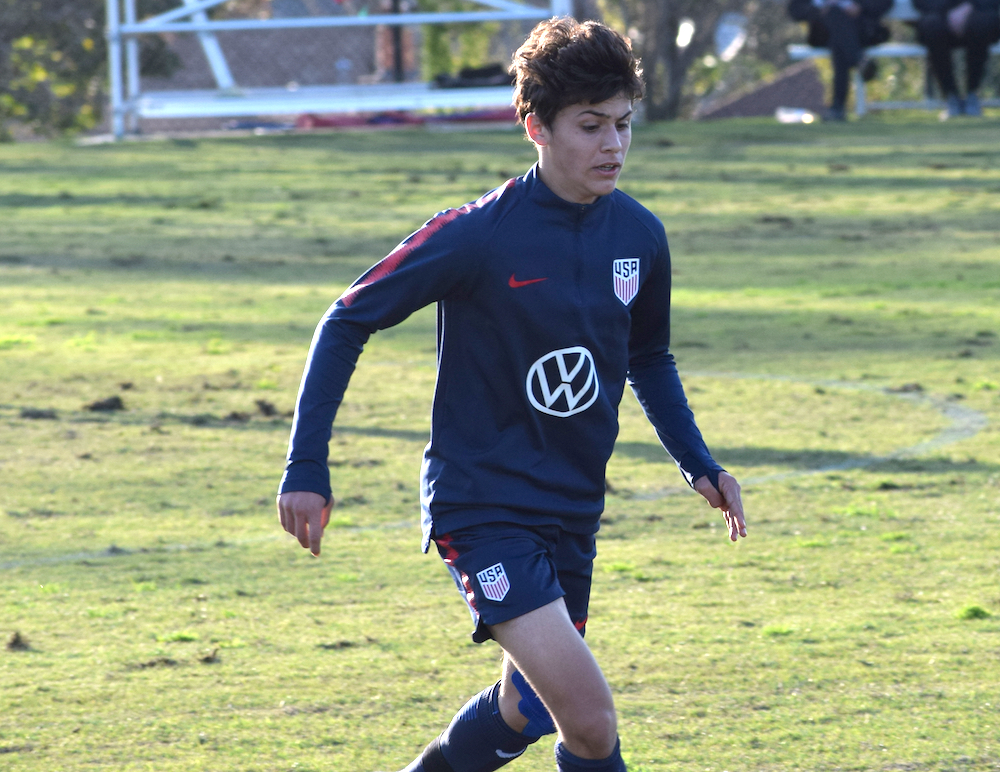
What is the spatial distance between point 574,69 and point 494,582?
1045 millimetres

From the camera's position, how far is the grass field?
450cm

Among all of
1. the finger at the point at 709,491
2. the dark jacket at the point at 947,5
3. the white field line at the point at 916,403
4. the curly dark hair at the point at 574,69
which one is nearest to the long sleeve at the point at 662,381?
the finger at the point at 709,491

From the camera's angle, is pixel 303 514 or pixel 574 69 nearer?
pixel 303 514

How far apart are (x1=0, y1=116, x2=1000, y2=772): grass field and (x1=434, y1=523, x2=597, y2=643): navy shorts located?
1.01m

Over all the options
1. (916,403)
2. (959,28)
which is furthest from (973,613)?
(959,28)

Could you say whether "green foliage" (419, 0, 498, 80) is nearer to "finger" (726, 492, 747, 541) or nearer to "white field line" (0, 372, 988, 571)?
"white field line" (0, 372, 988, 571)

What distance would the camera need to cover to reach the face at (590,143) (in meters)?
3.32

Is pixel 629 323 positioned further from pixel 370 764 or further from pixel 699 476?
pixel 370 764

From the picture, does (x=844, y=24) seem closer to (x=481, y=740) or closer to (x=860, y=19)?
(x=860, y=19)

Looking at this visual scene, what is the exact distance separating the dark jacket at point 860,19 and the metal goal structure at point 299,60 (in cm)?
341

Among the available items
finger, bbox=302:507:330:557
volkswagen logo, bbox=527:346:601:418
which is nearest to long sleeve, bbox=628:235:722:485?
volkswagen logo, bbox=527:346:601:418

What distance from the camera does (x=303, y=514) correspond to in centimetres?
309

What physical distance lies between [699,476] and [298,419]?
962mm

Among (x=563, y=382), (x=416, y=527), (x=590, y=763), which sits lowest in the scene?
(x=416, y=527)
